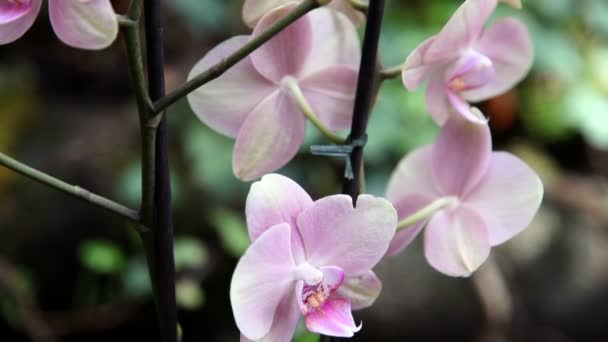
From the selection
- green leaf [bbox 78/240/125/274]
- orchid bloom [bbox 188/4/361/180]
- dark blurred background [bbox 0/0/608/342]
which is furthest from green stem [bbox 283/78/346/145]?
green leaf [bbox 78/240/125/274]

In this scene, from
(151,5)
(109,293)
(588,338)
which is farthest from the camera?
(588,338)

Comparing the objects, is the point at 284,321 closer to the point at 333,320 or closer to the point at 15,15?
the point at 333,320

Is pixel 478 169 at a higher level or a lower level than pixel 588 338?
higher

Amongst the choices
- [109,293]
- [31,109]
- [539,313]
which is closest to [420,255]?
[539,313]

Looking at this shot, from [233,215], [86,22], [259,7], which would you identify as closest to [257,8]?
[259,7]

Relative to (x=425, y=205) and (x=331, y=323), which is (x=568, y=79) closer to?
(x=425, y=205)
